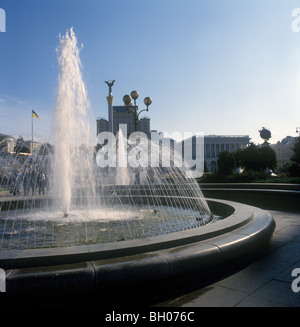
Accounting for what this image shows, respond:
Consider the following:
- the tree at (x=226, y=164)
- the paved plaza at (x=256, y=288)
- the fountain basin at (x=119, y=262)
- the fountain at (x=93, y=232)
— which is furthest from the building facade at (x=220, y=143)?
the fountain basin at (x=119, y=262)

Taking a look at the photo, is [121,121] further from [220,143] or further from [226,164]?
[226,164]

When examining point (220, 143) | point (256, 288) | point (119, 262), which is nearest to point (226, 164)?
point (256, 288)

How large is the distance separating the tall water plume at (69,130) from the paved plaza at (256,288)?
5199 millimetres

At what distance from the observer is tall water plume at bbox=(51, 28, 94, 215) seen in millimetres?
7942

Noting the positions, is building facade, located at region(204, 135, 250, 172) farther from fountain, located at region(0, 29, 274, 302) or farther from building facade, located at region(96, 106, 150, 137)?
fountain, located at region(0, 29, 274, 302)

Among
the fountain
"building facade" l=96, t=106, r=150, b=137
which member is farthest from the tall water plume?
"building facade" l=96, t=106, r=150, b=137

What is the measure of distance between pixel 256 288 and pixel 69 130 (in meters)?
7.03

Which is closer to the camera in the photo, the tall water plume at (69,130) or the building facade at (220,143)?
the tall water plume at (69,130)

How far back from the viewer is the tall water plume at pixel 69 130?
7942 mm

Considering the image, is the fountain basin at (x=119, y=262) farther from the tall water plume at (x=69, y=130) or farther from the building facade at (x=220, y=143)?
the building facade at (x=220, y=143)

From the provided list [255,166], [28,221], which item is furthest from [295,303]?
[255,166]

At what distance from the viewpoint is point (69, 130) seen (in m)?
8.41

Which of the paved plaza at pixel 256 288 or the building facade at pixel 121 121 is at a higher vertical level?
the building facade at pixel 121 121
